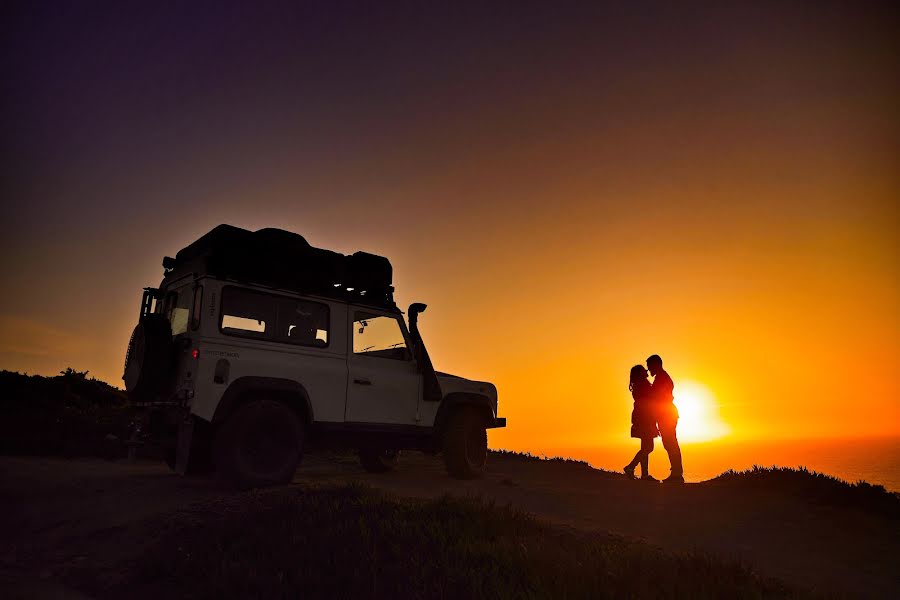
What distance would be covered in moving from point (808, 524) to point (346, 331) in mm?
6896

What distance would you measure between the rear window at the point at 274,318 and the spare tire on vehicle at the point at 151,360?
738 mm

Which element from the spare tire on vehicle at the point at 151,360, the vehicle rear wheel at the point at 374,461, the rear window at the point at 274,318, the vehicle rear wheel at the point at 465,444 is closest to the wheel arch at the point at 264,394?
the rear window at the point at 274,318

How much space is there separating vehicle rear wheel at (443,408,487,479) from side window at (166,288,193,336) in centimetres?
439

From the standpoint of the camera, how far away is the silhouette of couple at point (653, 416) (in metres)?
11.7

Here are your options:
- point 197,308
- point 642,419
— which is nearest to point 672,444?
point 642,419

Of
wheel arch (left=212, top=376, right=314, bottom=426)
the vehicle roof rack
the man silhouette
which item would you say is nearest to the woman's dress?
the man silhouette

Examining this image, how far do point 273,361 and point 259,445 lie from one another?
108 centimetres

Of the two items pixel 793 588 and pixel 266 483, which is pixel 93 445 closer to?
pixel 266 483

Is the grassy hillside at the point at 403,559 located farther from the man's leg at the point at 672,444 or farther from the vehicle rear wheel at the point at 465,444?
the man's leg at the point at 672,444

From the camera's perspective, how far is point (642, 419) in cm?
1209

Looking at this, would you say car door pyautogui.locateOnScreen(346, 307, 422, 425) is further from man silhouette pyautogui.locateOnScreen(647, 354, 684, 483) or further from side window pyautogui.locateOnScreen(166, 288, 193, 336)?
man silhouette pyautogui.locateOnScreen(647, 354, 684, 483)

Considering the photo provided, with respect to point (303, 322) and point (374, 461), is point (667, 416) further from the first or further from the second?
point (303, 322)

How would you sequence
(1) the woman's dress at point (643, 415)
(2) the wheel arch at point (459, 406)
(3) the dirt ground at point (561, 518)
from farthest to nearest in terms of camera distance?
(1) the woman's dress at point (643, 415), (2) the wheel arch at point (459, 406), (3) the dirt ground at point (561, 518)

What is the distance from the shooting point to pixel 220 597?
15.4 feet
